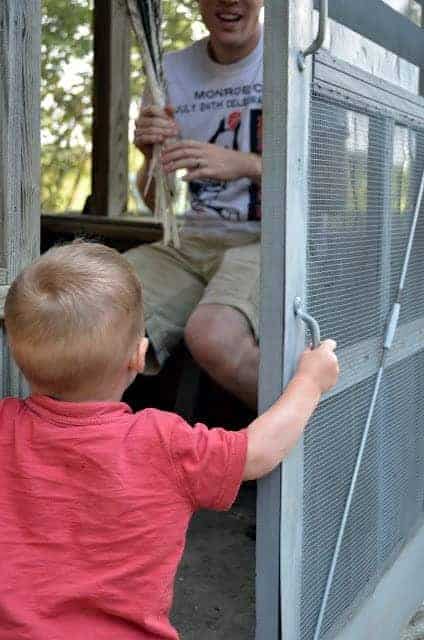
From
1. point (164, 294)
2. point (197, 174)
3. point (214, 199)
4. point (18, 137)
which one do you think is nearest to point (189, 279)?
point (164, 294)

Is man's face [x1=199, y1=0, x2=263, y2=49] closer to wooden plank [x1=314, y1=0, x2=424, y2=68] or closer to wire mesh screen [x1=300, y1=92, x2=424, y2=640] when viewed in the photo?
wooden plank [x1=314, y1=0, x2=424, y2=68]

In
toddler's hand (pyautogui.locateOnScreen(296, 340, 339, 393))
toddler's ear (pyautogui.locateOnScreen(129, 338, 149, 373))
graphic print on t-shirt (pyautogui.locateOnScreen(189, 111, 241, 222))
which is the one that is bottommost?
toddler's hand (pyautogui.locateOnScreen(296, 340, 339, 393))

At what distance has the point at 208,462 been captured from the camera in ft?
5.71

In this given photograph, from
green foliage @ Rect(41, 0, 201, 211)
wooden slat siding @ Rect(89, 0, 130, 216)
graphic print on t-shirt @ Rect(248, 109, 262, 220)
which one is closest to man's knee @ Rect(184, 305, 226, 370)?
graphic print on t-shirt @ Rect(248, 109, 262, 220)

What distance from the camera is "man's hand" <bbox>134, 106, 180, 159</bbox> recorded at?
325 centimetres

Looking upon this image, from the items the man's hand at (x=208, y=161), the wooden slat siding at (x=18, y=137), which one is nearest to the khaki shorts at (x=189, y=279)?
the man's hand at (x=208, y=161)

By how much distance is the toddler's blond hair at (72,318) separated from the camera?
65.1 inches

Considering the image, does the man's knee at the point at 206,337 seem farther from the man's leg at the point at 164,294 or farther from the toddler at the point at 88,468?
the toddler at the point at 88,468

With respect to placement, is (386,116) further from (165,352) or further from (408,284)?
(165,352)

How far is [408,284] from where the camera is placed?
8.70ft

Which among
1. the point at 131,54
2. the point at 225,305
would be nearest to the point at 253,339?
the point at 225,305

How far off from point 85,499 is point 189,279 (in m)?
1.90

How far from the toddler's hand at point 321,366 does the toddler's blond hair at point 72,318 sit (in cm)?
39

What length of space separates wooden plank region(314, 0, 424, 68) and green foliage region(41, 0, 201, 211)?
2.96m
